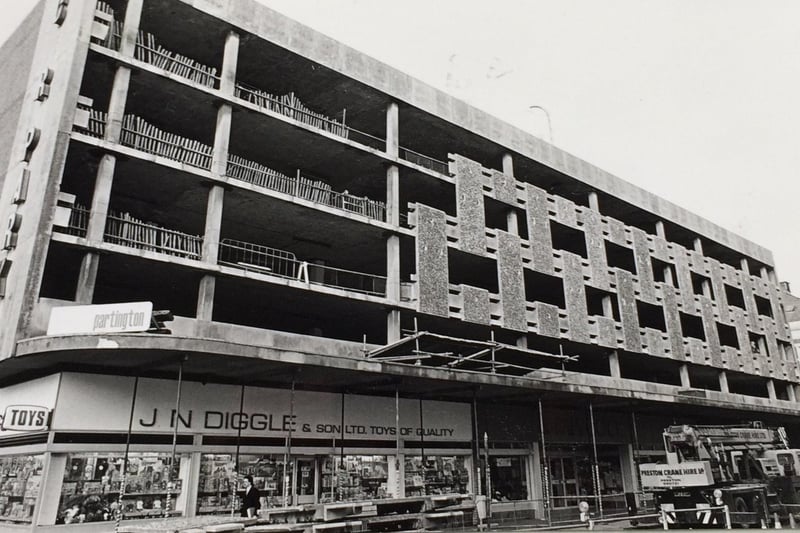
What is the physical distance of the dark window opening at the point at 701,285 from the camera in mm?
41688

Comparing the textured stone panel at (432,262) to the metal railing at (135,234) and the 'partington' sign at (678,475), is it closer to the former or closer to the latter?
the metal railing at (135,234)

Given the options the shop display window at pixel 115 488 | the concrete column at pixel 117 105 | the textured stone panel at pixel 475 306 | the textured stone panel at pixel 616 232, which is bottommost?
the shop display window at pixel 115 488

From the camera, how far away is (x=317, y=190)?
26.1m

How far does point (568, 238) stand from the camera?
35844mm

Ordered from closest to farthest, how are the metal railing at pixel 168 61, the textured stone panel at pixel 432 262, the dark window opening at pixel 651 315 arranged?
the metal railing at pixel 168 61 < the textured stone panel at pixel 432 262 < the dark window opening at pixel 651 315

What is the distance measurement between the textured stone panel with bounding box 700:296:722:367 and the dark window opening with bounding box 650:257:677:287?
239 cm

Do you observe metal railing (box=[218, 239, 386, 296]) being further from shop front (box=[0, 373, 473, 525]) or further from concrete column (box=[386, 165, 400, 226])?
shop front (box=[0, 373, 473, 525])

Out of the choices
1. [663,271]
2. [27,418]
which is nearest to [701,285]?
[663,271]

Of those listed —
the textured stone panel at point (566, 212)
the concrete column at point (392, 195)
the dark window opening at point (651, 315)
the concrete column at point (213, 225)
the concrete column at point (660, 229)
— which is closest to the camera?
the concrete column at point (213, 225)

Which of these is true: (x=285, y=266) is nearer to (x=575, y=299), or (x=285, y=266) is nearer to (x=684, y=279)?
(x=575, y=299)

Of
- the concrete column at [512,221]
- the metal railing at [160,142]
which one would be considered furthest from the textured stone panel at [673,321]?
the metal railing at [160,142]

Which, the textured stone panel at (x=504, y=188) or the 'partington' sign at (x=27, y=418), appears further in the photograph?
the textured stone panel at (x=504, y=188)

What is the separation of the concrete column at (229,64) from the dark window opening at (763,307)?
4378cm

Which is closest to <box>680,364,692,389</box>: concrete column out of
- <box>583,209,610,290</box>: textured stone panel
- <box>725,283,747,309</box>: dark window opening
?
<box>583,209,610,290</box>: textured stone panel
